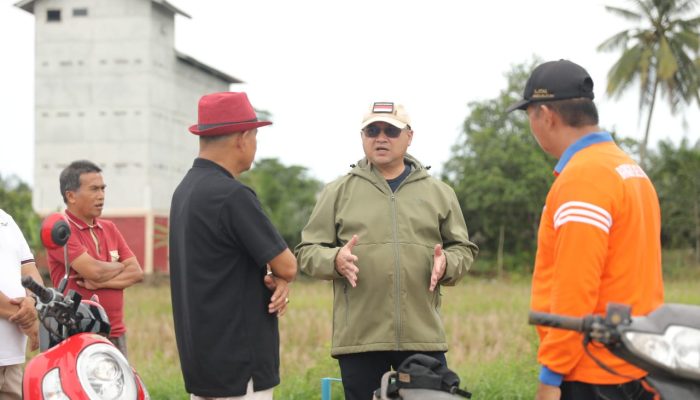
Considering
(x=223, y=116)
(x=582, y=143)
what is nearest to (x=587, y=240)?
(x=582, y=143)

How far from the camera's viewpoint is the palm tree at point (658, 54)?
40.2 metres

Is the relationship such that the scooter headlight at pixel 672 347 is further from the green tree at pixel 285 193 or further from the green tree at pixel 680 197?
the green tree at pixel 680 197

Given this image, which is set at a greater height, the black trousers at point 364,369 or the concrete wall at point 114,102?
the concrete wall at point 114,102

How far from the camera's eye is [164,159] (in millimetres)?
40094

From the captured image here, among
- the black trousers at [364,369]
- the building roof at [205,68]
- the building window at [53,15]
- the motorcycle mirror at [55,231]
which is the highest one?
the building window at [53,15]

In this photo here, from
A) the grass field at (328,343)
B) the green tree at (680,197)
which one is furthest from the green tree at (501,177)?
the grass field at (328,343)

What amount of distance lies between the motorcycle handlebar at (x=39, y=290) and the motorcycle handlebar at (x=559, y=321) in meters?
2.12

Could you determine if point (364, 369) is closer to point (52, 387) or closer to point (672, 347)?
point (52, 387)

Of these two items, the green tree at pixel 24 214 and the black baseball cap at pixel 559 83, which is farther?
the green tree at pixel 24 214

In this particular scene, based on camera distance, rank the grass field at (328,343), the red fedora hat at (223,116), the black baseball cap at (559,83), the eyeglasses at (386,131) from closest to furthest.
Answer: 1. the black baseball cap at (559,83)
2. the red fedora hat at (223,116)
3. the eyeglasses at (386,131)
4. the grass field at (328,343)

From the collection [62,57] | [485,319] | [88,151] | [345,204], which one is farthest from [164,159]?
[345,204]

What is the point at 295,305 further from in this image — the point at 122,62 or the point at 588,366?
the point at 122,62

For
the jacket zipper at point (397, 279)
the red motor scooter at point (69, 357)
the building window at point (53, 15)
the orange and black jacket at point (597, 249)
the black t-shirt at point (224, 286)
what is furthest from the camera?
the building window at point (53, 15)

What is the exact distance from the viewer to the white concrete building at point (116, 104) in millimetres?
38875
